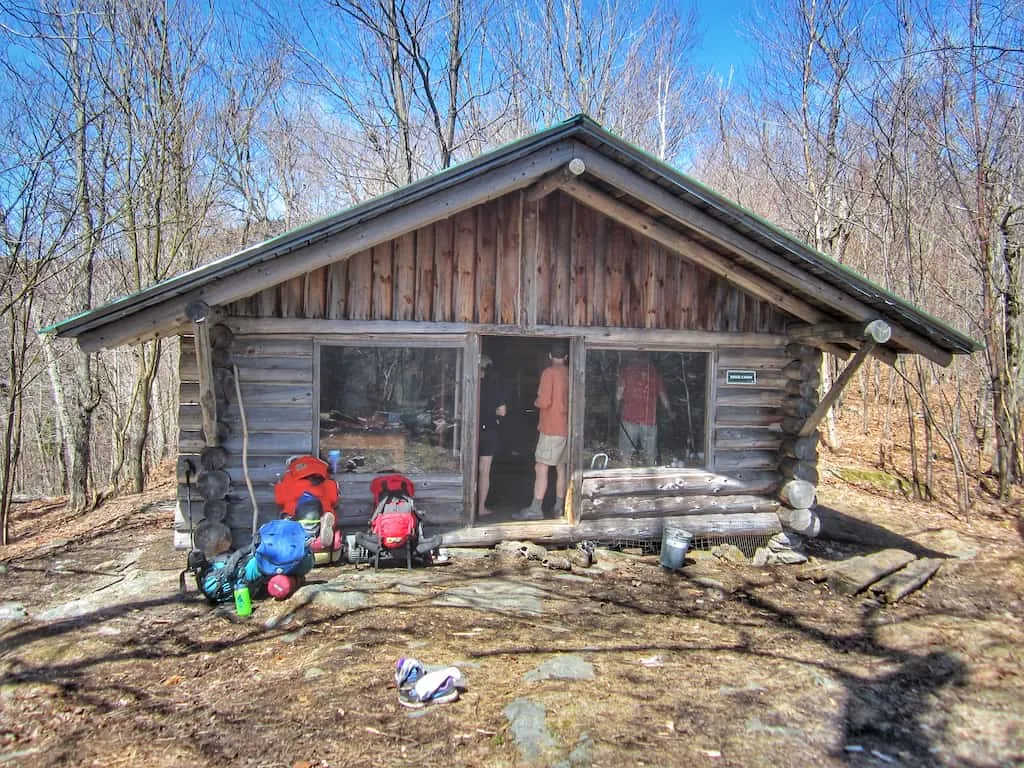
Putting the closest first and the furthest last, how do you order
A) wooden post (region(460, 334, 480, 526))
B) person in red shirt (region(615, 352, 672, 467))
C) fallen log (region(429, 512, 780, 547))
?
wooden post (region(460, 334, 480, 526)) < fallen log (region(429, 512, 780, 547)) < person in red shirt (region(615, 352, 672, 467))

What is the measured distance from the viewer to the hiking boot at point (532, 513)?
833cm

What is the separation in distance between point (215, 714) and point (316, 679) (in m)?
0.66

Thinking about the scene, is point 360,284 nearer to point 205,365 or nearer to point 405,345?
point 405,345

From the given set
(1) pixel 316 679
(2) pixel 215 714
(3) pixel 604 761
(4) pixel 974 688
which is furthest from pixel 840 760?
(2) pixel 215 714

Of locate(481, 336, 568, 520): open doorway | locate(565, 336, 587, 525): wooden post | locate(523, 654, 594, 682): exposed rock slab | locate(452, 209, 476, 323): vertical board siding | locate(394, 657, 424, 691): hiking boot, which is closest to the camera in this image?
locate(394, 657, 424, 691): hiking boot

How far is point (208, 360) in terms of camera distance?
6598 millimetres

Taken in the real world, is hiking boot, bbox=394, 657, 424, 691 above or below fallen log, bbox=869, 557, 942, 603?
above

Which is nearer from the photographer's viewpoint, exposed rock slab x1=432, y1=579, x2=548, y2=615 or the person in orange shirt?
exposed rock slab x1=432, y1=579, x2=548, y2=615

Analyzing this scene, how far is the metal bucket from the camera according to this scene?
305 inches

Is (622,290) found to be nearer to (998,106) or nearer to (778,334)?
(778,334)

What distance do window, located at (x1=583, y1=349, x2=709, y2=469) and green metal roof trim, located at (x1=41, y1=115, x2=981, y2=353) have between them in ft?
6.30

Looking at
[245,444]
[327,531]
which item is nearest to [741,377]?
[327,531]

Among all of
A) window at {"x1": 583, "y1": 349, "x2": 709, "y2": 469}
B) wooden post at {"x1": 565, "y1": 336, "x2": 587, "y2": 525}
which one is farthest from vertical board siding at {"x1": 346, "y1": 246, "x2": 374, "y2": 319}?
window at {"x1": 583, "y1": 349, "x2": 709, "y2": 469}

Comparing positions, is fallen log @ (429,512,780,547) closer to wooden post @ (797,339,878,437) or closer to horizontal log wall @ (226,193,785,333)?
wooden post @ (797,339,878,437)
